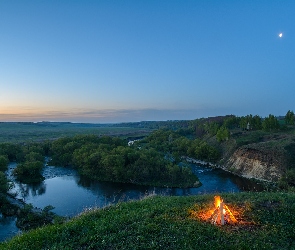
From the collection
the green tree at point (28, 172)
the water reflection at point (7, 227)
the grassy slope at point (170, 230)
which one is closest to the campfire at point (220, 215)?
the grassy slope at point (170, 230)

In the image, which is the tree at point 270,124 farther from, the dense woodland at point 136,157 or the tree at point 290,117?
the tree at point 290,117

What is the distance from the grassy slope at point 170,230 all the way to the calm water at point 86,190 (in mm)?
21852

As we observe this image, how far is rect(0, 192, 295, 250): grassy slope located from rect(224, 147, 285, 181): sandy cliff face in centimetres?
4648

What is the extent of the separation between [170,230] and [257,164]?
56.5 m

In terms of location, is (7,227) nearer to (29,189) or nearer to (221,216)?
(29,189)

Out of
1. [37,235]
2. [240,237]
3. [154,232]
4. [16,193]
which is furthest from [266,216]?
[16,193]

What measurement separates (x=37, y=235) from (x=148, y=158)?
4564 centimetres

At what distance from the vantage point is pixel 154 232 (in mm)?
11812

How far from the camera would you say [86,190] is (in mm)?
48438

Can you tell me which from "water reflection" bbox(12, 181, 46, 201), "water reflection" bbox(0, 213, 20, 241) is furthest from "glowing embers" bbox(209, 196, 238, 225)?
"water reflection" bbox(12, 181, 46, 201)

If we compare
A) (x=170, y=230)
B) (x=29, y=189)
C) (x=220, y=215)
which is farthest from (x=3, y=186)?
(x=220, y=215)

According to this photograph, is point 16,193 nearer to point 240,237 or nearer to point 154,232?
point 154,232

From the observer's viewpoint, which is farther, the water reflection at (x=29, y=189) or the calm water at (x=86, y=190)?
the water reflection at (x=29, y=189)

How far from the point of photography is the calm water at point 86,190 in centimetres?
3931
